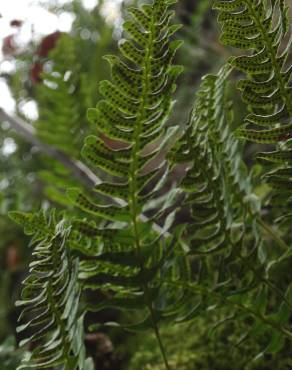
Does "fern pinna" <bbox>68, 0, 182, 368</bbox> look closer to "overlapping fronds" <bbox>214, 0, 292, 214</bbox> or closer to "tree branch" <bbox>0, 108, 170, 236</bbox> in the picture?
"overlapping fronds" <bbox>214, 0, 292, 214</bbox>

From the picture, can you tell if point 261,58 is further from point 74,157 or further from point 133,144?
point 74,157

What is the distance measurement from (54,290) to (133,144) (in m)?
A: 0.25

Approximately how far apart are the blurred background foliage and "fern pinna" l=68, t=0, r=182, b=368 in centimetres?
21

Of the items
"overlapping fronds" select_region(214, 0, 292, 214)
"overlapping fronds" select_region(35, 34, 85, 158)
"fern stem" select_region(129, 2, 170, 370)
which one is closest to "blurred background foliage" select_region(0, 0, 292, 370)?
"overlapping fronds" select_region(35, 34, 85, 158)

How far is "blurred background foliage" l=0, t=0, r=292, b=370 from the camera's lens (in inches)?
49.9

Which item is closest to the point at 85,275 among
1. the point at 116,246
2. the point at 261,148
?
the point at 116,246

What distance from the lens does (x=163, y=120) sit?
2.56 ft

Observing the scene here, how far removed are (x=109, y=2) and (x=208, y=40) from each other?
860mm

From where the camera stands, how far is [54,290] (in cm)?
70

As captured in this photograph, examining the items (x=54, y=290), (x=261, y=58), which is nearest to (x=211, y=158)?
(x=261, y=58)

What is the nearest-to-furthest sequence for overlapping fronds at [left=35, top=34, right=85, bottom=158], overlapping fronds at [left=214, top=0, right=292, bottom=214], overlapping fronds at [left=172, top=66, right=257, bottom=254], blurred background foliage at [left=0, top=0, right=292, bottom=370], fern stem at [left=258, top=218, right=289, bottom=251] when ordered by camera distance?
overlapping fronds at [left=214, top=0, right=292, bottom=214] < overlapping fronds at [left=172, top=66, right=257, bottom=254] < fern stem at [left=258, top=218, right=289, bottom=251] < blurred background foliage at [left=0, top=0, right=292, bottom=370] < overlapping fronds at [left=35, top=34, right=85, bottom=158]

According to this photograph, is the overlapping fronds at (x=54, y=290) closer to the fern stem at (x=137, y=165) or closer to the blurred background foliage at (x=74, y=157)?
the fern stem at (x=137, y=165)

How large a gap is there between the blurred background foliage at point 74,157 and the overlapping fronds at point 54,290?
27 cm

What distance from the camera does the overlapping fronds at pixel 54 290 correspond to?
67cm
